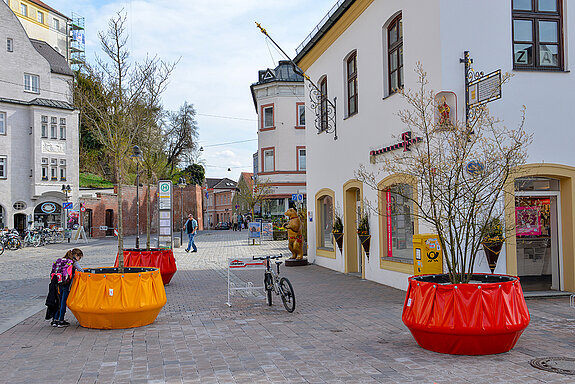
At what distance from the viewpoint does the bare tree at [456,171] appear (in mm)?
7266

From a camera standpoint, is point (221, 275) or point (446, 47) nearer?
point (446, 47)

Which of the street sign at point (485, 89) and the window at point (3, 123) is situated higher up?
the window at point (3, 123)

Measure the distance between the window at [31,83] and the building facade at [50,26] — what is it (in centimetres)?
2501

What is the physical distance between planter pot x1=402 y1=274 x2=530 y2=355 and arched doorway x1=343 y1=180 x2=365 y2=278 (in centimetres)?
935

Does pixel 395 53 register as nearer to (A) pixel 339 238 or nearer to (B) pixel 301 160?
(A) pixel 339 238

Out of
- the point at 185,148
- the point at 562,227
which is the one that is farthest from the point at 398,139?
the point at 185,148

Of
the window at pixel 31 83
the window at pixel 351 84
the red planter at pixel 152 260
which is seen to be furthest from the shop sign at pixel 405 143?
the window at pixel 31 83

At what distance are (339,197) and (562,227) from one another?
698 centimetres

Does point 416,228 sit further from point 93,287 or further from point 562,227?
point 93,287

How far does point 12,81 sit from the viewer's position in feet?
138

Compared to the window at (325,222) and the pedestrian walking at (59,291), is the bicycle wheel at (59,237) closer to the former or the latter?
the window at (325,222)

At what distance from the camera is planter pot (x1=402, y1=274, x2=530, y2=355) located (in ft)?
21.1

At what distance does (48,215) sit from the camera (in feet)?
141

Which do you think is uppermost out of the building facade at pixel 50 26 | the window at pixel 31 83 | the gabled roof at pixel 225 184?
the building facade at pixel 50 26
